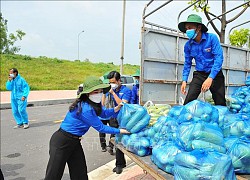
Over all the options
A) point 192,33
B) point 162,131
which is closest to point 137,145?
point 162,131

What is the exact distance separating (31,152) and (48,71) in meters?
19.8

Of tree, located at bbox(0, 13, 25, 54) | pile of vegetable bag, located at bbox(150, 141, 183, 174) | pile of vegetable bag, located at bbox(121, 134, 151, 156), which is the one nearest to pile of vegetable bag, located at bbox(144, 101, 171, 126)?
pile of vegetable bag, located at bbox(121, 134, 151, 156)

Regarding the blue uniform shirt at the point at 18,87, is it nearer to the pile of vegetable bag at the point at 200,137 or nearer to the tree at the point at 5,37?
the pile of vegetable bag at the point at 200,137

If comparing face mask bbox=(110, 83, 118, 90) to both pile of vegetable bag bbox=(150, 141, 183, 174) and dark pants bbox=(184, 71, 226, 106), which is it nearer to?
dark pants bbox=(184, 71, 226, 106)

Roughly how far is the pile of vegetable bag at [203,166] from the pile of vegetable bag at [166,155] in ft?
0.75

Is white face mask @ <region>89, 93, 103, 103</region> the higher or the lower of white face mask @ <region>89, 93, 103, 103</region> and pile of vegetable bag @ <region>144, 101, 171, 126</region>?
the higher

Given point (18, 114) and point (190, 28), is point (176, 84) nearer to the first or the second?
point (190, 28)

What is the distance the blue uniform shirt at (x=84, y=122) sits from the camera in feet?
7.95

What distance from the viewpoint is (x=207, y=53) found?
3057 millimetres

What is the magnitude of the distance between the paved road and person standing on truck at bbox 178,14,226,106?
2119 millimetres

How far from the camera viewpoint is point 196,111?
2.08m

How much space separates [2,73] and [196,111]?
68.7ft

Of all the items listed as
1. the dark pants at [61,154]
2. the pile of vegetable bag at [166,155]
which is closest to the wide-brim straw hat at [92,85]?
the dark pants at [61,154]

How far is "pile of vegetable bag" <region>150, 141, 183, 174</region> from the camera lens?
1864 millimetres
